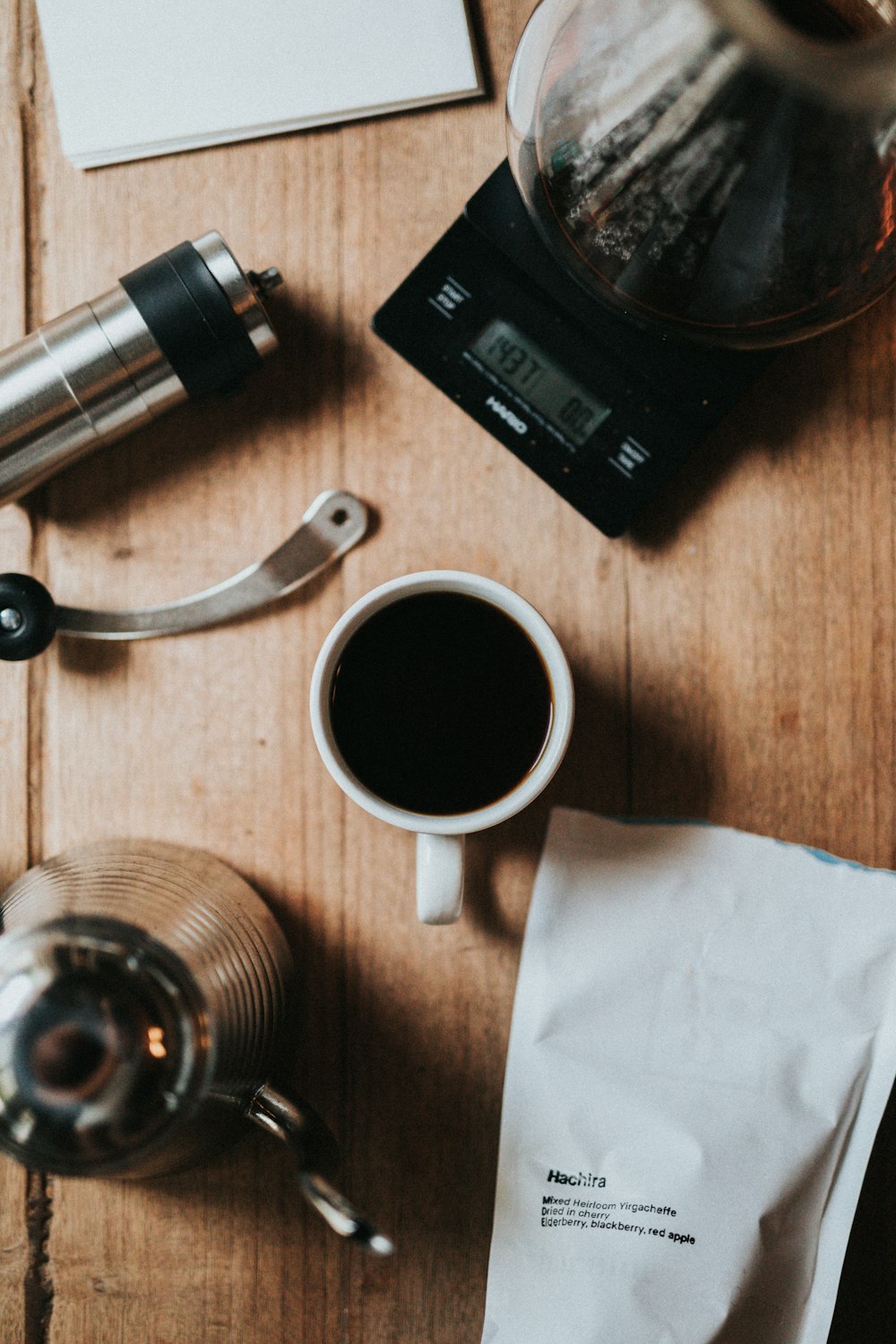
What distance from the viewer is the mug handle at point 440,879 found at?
50cm

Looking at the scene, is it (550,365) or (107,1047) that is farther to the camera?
(550,365)

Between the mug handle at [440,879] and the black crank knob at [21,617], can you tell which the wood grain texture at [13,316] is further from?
the mug handle at [440,879]

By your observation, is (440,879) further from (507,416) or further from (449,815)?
(507,416)

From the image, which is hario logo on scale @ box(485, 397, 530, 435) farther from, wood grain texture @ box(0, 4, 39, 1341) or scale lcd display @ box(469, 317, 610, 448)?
wood grain texture @ box(0, 4, 39, 1341)

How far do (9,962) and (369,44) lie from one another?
1.76 feet

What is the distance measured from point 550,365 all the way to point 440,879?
0.97 feet

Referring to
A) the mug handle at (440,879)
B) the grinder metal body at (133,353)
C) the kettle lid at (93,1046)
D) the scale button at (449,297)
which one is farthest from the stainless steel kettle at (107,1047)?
the scale button at (449,297)

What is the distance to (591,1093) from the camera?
0.56 meters

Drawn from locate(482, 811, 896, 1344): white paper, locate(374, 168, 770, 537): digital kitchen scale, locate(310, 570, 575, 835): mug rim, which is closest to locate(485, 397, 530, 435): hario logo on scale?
locate(374, 168, 770, 537): digital kitchen scale

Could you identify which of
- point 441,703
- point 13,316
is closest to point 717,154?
point 441,703

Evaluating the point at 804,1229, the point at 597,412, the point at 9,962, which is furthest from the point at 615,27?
the point at 804,1229

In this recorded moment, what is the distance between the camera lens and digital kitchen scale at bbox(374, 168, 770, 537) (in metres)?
0.54

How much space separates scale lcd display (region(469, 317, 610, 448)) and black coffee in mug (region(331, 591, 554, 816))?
0.12 m

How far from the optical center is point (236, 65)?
568 millimetres
